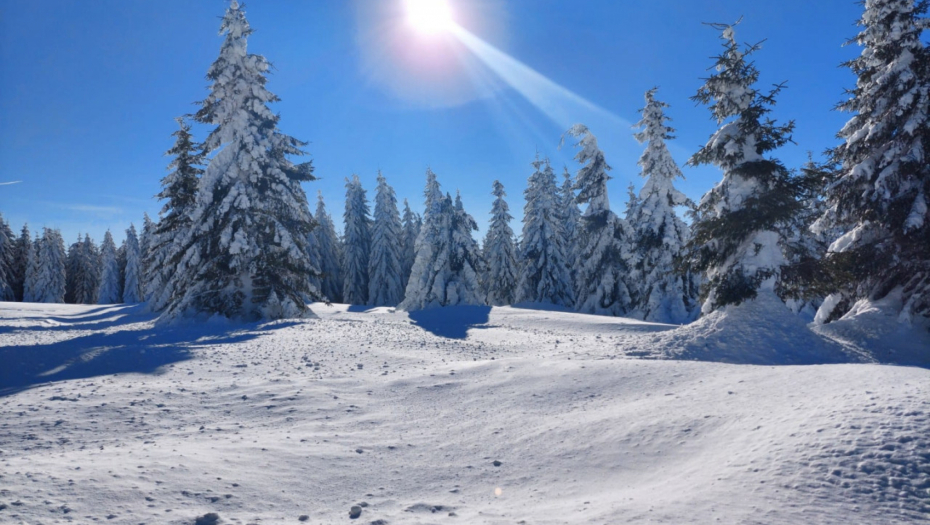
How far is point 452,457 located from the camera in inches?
208

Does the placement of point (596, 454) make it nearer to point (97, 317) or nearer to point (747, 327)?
point (747, 327)

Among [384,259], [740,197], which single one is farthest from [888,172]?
[384,259]

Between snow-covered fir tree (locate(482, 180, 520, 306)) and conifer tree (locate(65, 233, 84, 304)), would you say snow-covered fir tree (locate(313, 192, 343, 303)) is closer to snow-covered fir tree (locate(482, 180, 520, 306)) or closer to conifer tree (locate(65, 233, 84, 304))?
snow-covered fir tree (locate(482, 180, 520, 306))

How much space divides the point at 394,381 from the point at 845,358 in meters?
9.77

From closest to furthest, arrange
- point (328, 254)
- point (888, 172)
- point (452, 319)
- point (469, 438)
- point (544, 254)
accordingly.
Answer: point (469, 438) → point (888, 172) → point (452, 319) → point (544, 254) → point (328, 254)

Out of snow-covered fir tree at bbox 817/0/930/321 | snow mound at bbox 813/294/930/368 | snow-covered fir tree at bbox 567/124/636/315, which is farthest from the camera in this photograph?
snow-covered fir tree at bbox 567/124/636/315

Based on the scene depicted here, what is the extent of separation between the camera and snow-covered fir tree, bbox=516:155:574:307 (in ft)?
118

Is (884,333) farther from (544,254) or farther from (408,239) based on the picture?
(408,239)

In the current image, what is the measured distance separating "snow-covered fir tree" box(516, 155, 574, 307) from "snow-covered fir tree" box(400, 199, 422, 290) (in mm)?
17956

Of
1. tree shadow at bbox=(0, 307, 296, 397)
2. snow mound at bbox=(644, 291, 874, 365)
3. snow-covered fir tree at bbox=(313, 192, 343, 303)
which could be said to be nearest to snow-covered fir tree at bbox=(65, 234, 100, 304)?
snow-covered fir tree at bbox=(313, 192, 343, 303)

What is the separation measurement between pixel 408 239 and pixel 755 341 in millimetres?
47084

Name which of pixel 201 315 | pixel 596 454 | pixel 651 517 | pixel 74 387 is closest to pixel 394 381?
pixel 596 454

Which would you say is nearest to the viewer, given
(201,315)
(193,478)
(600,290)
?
(193,478)

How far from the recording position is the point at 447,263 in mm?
31438
